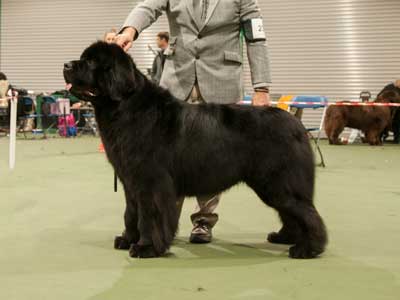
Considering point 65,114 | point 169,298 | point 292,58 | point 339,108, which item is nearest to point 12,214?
point 169,298

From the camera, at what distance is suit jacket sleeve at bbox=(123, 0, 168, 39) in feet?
12.4

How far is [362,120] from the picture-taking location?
12672mm

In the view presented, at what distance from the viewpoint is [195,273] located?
3.05 meters

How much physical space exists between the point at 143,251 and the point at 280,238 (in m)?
0.96

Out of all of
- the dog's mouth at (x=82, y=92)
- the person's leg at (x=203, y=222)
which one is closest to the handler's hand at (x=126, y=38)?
the dog's mouth at (x=82, y=92)

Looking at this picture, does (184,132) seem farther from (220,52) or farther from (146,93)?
(220,52)

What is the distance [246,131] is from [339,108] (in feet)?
32.5

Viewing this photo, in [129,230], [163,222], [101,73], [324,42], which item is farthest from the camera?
[324,42]

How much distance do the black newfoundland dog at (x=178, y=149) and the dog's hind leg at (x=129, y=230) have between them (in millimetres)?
32

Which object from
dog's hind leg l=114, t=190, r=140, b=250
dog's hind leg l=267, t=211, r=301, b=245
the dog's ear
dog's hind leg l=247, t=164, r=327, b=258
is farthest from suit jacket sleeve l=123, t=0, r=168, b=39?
dog's hind leg l=267, t=211, r=301, b=245

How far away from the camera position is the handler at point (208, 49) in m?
3.86

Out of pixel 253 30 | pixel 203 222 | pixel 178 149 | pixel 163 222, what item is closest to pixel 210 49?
pixel 253 30

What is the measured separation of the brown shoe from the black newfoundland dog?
504 millimetres

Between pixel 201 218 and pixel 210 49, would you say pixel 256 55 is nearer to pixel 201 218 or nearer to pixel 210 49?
pixel 210 49
